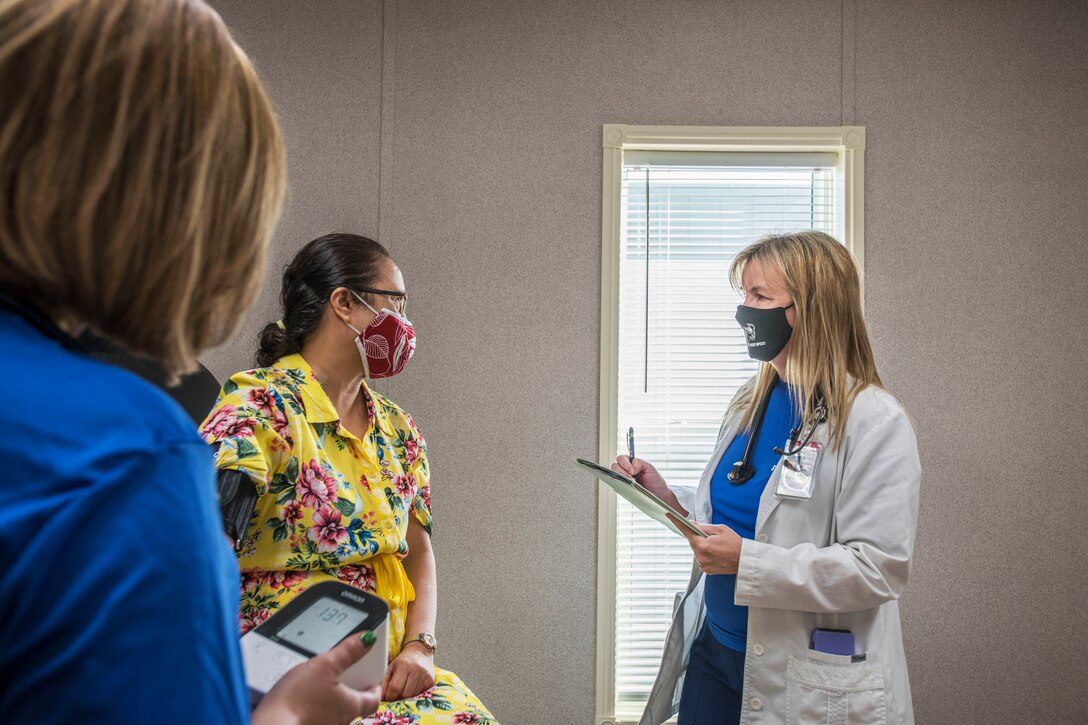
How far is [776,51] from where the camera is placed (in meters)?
2.81

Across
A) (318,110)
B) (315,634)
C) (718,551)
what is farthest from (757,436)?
(318,110)

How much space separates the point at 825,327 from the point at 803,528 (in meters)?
0.50

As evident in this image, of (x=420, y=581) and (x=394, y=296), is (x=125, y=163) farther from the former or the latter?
(x=420, y=581)

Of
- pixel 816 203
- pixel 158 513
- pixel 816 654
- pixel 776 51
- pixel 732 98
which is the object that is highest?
pixel 776 51

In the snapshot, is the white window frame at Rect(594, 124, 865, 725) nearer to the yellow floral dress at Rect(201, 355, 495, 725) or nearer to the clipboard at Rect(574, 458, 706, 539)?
the clipboard at Rect(574, 458, 706, 539)

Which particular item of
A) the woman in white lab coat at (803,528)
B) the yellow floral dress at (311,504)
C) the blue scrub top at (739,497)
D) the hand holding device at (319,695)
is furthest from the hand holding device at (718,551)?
the hand holding device at (319,695)

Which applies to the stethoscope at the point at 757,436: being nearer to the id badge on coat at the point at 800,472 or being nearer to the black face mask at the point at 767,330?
the id badge on coat at the point at 800,472

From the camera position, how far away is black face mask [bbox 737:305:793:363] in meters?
1.97

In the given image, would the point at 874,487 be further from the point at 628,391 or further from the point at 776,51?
the point at 776,51

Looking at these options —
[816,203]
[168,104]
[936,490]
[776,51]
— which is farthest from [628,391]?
[168,104]

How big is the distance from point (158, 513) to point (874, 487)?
62.5 inches

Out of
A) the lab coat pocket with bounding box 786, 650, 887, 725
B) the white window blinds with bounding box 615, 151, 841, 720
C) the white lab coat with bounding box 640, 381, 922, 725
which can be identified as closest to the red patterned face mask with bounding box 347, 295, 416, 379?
the white lab coat with bounding box 640, 381, 922, 725

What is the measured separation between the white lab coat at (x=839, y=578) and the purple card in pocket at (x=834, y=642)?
0.02m

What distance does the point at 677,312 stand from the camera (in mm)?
2846
